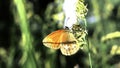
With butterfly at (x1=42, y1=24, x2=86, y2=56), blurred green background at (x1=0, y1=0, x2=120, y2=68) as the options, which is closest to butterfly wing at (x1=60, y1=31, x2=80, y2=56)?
butterfly at (x1=42, y1=24, x2=86, y2=56)

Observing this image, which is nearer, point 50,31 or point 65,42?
point 65,42

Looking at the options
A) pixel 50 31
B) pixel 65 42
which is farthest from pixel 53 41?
pixel 50 31

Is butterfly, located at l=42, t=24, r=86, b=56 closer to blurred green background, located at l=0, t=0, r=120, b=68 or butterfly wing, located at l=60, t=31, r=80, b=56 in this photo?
butterfly wing, located at l=60, t=31, r=80, b=56

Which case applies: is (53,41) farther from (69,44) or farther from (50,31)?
(50,31)

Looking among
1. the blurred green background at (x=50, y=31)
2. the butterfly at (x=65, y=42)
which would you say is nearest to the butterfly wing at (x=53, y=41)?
the butterfly at (x=65, y=42)

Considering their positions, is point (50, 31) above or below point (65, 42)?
below

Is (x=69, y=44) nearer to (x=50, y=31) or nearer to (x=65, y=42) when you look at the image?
(x=65, y=42)

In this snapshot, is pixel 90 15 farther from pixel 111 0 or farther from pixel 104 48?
pixel 104 48

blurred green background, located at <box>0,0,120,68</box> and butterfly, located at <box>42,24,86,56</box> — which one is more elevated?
butterfly, located at <box>42,24,86,56</box>

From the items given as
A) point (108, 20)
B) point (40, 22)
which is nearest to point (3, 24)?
point (40, 22)
